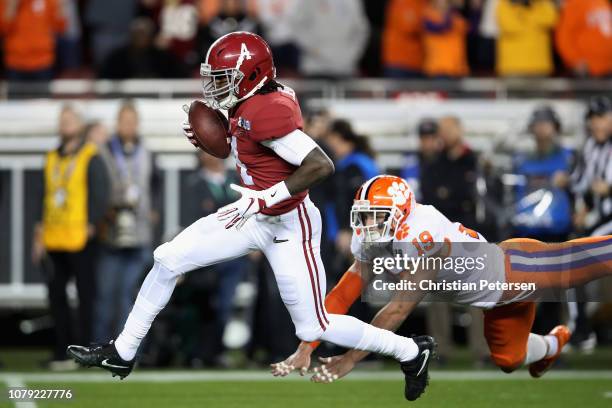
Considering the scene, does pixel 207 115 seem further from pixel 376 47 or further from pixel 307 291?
pixel 376 47

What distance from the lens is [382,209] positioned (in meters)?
7.11

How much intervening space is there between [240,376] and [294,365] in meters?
2.95

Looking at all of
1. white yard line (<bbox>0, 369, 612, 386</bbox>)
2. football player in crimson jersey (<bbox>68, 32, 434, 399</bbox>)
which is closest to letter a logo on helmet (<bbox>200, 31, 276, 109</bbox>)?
football player in crimson jersey (<bbox>68, 32, 434, 399</bbox>)

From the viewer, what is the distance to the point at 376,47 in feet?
45.2

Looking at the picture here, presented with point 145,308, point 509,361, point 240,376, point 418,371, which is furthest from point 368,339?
point 240,376

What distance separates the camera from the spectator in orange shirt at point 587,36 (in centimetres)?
1245

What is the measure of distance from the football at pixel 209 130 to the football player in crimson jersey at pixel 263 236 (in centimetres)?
5

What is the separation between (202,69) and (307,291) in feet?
4.10

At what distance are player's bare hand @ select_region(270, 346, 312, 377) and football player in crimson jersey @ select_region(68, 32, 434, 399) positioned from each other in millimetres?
118

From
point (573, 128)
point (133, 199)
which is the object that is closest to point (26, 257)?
point (133, 199)

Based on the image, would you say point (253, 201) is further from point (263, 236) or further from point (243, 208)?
point (263, 236)

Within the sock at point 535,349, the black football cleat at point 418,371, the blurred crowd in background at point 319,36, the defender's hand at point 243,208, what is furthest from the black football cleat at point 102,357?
the blurred crowd in background at point 319,36

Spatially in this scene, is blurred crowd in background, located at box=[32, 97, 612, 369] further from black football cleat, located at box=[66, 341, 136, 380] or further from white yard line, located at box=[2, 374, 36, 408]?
black football cleat, located at box=[66, 341, 136, 380]

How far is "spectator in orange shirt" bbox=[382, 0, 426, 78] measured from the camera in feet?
42.3
